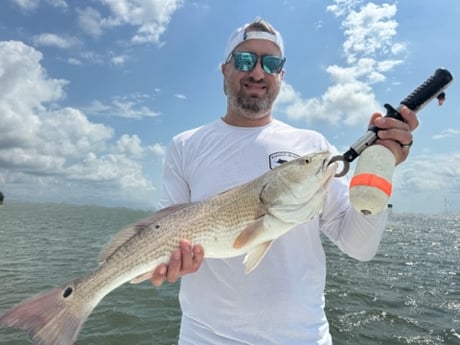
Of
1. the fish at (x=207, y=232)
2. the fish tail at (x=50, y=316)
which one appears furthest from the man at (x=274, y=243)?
the fish tail at (x=50, y=316)

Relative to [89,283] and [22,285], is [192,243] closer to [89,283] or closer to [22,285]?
[89,283]

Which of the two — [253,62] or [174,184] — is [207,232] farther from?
[253,62]

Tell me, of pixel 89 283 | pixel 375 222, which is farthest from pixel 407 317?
pixel 89 283

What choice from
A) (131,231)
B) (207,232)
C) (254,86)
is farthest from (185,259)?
(254,86)

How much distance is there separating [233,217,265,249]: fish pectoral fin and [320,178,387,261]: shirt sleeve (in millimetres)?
697

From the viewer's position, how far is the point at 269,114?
3.68 m

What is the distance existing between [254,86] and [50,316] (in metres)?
2.57

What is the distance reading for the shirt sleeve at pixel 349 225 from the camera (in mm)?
2820

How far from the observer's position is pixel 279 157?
129 inches

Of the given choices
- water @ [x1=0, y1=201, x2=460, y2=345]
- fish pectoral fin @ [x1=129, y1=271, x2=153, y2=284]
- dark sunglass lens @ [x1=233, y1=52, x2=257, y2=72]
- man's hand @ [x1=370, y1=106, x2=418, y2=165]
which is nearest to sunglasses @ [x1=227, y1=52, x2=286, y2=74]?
dark sunglass lens @ [x1=233, y1=52, x2=257, y2=72]

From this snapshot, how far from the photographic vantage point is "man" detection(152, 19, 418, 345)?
9.13ft

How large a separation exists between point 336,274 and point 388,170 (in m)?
14.7

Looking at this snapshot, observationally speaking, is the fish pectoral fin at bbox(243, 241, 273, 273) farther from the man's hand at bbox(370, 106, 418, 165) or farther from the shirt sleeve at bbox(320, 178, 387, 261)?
the man's hand at bbox(370, 106, 418, 165)

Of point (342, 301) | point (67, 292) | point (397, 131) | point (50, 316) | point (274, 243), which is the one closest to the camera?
point (397, 131)
